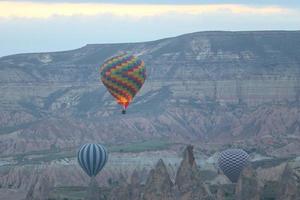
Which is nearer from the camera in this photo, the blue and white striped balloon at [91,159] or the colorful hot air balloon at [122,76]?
the colorful hot air balloon at [122,76]

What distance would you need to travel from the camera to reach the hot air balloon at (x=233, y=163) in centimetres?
10106

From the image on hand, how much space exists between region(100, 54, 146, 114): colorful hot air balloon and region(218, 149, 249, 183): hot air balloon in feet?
41.7

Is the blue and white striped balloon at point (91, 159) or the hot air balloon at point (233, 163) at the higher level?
the hot air balloon at point (233, 163)

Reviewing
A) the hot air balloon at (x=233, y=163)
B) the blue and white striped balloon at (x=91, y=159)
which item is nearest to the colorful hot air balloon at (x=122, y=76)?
the hot air balloon at (x=233, y=163)

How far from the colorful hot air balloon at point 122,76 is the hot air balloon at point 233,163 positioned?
12720 millimetres

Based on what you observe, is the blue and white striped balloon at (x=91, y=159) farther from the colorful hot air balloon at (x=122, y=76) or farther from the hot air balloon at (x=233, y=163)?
the colorful hot air balloon at (x=122, y=76)

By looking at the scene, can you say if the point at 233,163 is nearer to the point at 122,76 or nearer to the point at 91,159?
the point at 122,76

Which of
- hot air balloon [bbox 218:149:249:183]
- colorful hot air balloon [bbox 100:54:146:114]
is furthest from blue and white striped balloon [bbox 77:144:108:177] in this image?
colorful hot air balloon [bbox 100:54:146:114]

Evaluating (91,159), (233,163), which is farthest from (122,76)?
(91,159)

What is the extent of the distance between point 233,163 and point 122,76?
14.9 m

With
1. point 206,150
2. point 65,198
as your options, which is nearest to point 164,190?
point 65,198

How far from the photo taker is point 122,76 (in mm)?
96688

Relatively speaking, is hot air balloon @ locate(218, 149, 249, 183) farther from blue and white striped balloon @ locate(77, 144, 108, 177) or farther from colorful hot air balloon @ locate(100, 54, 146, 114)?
blue and white striped balloon @ locate(77, 144, 108, 177)

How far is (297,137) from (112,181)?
39.0 metres
